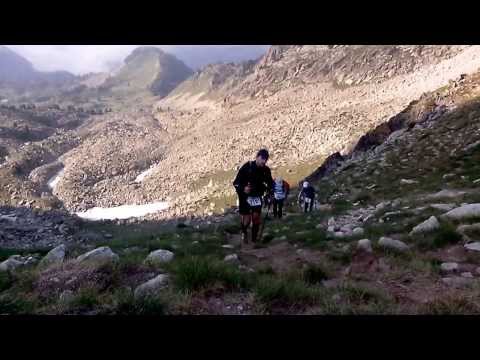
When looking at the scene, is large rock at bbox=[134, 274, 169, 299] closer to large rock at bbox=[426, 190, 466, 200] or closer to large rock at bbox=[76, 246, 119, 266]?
large rock at bbox=[76, 246, 119, 266]

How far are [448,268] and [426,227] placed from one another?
2.04 m

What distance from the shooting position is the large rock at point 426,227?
7.71 metres

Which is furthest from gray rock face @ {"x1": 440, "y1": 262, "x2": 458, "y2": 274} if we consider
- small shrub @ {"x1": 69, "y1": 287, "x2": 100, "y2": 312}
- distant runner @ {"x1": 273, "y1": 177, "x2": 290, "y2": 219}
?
distant runner @ {"x1": 273, "y1": 177, "x2": 290, "y2": 219}

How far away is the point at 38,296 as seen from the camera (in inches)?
201

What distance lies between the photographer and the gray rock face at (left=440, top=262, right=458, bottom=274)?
583 centimetres

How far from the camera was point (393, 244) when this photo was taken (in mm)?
7113

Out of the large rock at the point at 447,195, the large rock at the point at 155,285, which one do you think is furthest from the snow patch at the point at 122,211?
the large rock at the point at 155,285

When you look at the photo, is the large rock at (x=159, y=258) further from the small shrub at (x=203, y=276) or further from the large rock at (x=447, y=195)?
the large rock at (x=447, y=195)

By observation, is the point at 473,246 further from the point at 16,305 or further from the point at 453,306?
the point at 16,305

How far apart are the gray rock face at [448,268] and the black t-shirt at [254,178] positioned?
3819 millimetres

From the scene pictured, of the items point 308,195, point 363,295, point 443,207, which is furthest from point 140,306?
point 308,195
